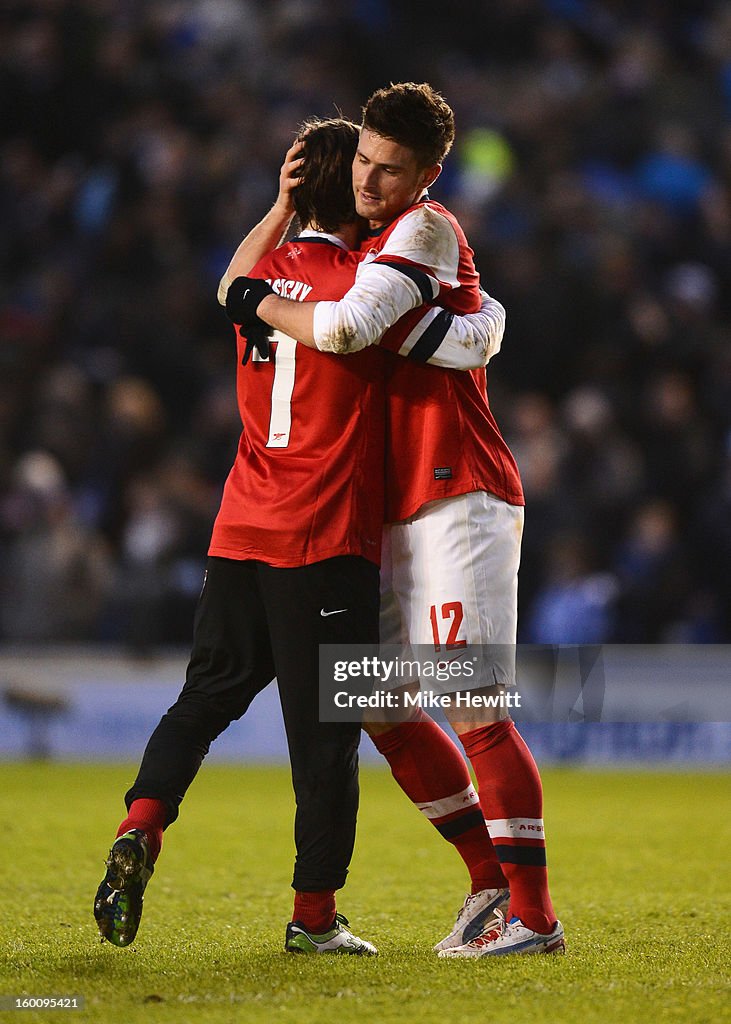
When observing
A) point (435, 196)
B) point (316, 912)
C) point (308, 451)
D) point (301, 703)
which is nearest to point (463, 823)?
point (316, 912)

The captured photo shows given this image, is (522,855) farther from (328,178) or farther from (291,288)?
(328,178)

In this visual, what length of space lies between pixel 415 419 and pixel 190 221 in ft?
30.7

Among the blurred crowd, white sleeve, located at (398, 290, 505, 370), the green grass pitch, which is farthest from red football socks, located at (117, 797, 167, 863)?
the blurred crowd

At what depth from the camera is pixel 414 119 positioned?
358cm

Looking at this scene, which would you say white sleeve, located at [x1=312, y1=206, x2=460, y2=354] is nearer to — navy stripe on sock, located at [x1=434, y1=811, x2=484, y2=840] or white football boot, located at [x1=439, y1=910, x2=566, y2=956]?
navy stripe on sock, located at [x1=434, y1=811, x2=484, y2=840]

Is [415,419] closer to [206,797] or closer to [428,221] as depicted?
[428,221]

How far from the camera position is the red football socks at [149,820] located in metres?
3.40

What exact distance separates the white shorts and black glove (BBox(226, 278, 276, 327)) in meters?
0.65

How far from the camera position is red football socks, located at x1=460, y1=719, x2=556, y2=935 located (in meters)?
3.57

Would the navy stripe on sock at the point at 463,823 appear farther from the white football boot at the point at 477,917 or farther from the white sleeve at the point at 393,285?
the white sleeve at the point at 393,285

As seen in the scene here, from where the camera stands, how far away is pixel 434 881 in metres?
4.96

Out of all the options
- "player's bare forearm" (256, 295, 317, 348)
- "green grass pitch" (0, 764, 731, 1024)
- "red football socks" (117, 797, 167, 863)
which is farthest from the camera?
"player's bare forearm" (256, 295, 317, 348)

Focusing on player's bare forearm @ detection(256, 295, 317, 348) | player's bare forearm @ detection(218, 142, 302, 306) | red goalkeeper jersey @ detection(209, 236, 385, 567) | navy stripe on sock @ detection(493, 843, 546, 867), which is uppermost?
player's bare forearm @ detection(218, 142, 302, 306)

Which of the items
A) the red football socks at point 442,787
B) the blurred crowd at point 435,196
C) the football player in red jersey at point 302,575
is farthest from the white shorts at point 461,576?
the blurred crowd at point 435,196
